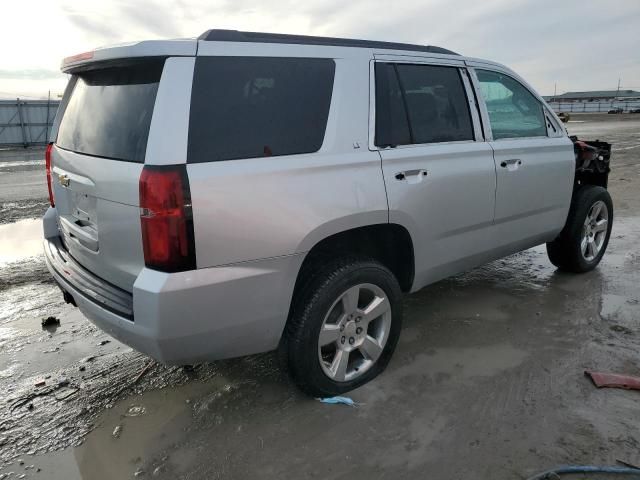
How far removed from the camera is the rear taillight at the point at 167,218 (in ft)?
7.09

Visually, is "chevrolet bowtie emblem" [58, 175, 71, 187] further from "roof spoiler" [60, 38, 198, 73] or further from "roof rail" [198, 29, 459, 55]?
"roof rail" [198, 29, 459, 55]

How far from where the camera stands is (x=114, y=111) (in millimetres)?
2514

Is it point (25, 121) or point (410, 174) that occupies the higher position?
point (25, 121)

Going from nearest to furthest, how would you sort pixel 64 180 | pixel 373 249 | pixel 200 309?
1. pixel 200 309
2. pixel 64 180
3. pixel 373 249

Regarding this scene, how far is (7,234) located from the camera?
21.5 ft

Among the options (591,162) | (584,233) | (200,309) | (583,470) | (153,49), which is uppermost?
(153,49)

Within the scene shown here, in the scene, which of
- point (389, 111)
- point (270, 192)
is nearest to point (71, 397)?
point (270, 192)

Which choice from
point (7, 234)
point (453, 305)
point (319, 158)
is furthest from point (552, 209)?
point (7, 234)

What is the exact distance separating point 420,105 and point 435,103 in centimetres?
18

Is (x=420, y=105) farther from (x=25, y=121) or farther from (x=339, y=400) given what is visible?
(x=25, y=121)

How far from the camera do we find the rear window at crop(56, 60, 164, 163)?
230 centimetres

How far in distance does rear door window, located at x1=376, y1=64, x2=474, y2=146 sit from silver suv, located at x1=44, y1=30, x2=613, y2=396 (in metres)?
0.01

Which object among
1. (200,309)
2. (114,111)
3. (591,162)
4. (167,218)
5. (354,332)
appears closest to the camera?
(167,218)

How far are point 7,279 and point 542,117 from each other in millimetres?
5065
